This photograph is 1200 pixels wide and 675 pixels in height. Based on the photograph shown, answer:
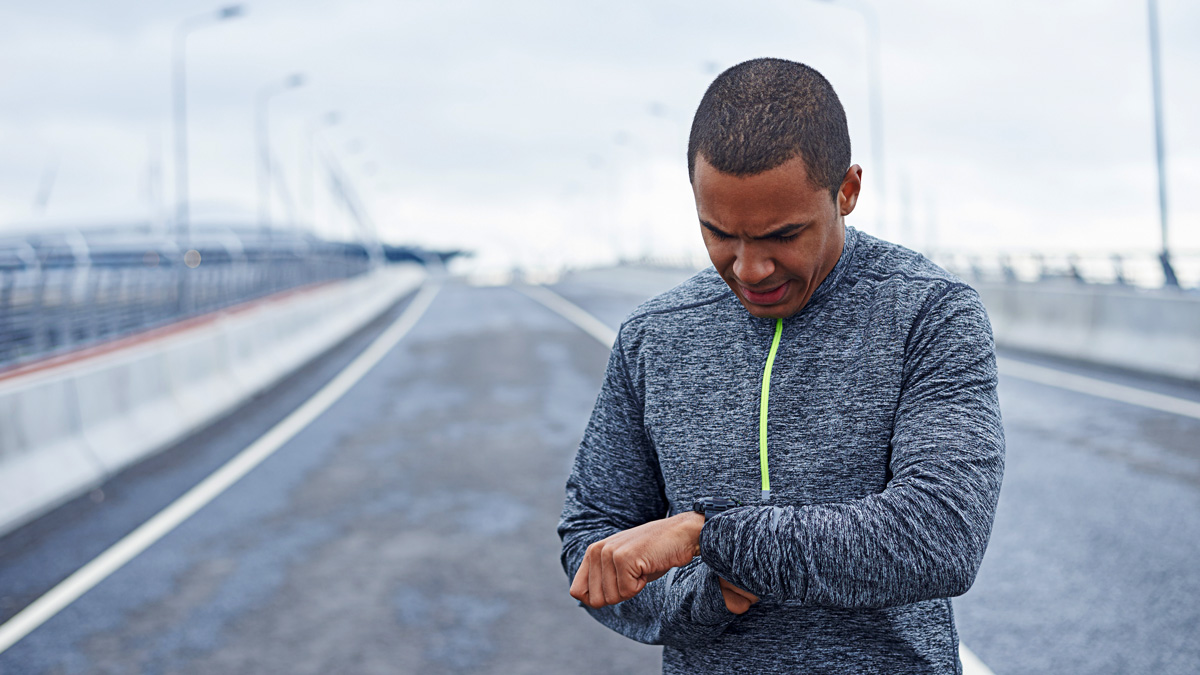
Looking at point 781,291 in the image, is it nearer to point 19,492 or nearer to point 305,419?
point 19,492

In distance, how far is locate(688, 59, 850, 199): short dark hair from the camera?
1.72 m

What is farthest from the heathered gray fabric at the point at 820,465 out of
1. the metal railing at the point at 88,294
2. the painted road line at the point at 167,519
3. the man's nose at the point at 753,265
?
the metal railing at the point at 88,294

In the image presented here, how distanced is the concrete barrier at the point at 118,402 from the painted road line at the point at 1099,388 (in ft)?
26.3

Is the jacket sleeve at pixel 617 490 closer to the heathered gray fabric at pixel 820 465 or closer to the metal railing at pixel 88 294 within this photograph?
the heathered gray fabric at pixel 820 465

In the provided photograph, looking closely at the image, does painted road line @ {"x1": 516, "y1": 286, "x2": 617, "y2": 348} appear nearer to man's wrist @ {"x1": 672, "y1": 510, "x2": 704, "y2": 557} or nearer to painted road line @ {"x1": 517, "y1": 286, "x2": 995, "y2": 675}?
painted road line @ {"x1": 517, "y1": 286, "x2": 995, "y2": 675}

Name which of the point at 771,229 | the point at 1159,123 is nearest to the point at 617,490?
the point at 771,229

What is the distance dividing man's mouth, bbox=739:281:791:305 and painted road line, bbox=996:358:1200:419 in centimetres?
914

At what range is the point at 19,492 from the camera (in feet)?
27.6

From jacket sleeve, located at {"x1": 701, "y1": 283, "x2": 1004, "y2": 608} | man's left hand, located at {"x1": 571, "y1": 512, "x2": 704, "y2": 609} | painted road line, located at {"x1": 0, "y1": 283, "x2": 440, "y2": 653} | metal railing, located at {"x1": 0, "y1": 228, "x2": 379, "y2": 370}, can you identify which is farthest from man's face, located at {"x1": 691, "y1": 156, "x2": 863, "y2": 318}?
metal railing, located at {"x1": 0, "y1": 228, "x2": 379, "y2": 370}

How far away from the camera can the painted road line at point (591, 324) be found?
5.00 metres

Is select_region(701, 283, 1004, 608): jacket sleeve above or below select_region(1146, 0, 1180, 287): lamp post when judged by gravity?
below

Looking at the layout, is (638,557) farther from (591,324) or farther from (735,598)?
(591,324)

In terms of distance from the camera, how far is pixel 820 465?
5.98ft

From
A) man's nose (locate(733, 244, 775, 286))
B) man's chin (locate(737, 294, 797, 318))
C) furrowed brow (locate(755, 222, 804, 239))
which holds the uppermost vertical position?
furrowed brow (locate(755, 222, 804, 239))
